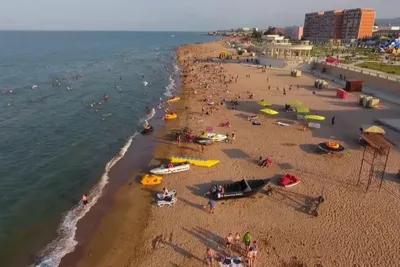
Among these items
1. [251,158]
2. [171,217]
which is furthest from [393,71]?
[171,217]

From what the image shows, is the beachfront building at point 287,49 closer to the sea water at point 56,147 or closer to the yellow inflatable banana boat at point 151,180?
the sea water at point 56,147

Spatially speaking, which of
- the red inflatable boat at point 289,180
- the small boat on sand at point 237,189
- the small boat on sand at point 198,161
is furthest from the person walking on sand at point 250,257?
the small boat on sand at point 198,161

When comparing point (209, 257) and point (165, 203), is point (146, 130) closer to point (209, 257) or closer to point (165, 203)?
point (165, 203)

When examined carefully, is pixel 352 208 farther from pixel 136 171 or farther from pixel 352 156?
pixel 136 171

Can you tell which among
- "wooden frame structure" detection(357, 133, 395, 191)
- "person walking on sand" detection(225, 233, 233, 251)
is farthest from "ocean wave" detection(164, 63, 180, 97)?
"person walking on sand" detection(225, 233, 233, 251)

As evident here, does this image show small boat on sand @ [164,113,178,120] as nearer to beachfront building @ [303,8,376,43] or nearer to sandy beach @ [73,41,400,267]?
sandy beach @ [73,41,400,267]

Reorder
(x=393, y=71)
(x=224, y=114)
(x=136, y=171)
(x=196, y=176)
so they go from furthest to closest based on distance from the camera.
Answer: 1. (x=393, y=71)
2. (x=224, y=114)
3. (x=136, y=171)
4. (x=196, y=176)
